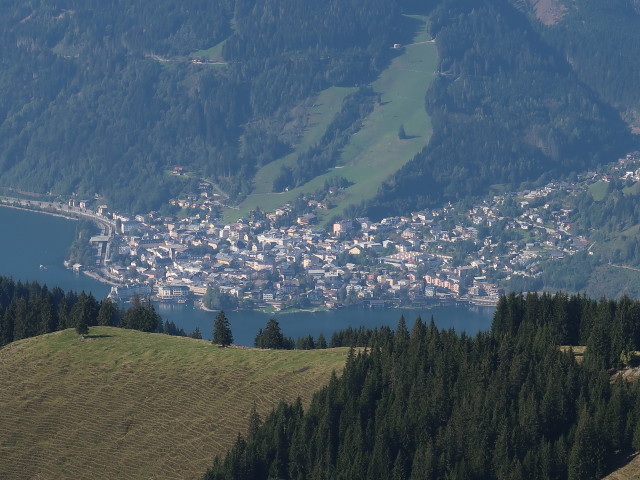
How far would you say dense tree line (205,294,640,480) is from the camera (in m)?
86.2

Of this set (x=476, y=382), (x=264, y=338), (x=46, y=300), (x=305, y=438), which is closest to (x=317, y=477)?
(x=305, y=438)

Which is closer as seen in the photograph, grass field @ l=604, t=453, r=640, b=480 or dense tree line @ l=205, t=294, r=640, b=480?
grass field @ l=604, t=453, r=640, b=480

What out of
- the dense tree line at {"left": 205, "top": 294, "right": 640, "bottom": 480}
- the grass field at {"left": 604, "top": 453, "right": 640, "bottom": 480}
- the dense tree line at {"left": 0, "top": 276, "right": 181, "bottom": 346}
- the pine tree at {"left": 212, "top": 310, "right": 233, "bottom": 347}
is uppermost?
the dense tree line at {"left": 0, "top": 276, "right": 181, "bottom": 346}

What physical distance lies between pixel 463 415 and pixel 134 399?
81.4ft

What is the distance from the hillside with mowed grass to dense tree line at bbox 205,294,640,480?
378 cm

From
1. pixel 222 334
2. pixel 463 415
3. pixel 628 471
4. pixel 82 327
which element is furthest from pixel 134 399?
pixel 628 471

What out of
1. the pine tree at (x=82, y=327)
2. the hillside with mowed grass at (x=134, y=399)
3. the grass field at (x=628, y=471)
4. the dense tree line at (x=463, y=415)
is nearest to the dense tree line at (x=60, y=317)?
the pine tree at (x=82, y=327)

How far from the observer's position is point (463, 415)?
302 feet

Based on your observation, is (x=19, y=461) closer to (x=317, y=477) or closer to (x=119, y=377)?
(x=119, y=377)

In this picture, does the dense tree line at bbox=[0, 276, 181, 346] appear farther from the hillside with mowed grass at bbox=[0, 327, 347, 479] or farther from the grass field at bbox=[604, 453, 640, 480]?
the grass field at bbox=[604, 453, 640, 480]

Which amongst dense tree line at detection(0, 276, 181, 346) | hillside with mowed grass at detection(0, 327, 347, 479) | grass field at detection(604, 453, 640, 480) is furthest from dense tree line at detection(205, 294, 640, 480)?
dense tree line at detection(0, 276, 181, 346)

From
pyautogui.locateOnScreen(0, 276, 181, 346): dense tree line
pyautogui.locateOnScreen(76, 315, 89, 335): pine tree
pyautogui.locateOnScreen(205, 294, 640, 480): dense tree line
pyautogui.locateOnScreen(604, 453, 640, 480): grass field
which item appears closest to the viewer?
pyautogui.locateOnScreen(604, 453, 640, 480): grass field

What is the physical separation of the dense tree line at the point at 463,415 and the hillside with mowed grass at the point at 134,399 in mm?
3777

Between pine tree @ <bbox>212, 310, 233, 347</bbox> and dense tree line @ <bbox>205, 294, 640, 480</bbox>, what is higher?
pine tree @ <bbox>212, 310, 233, 347</bbox>
